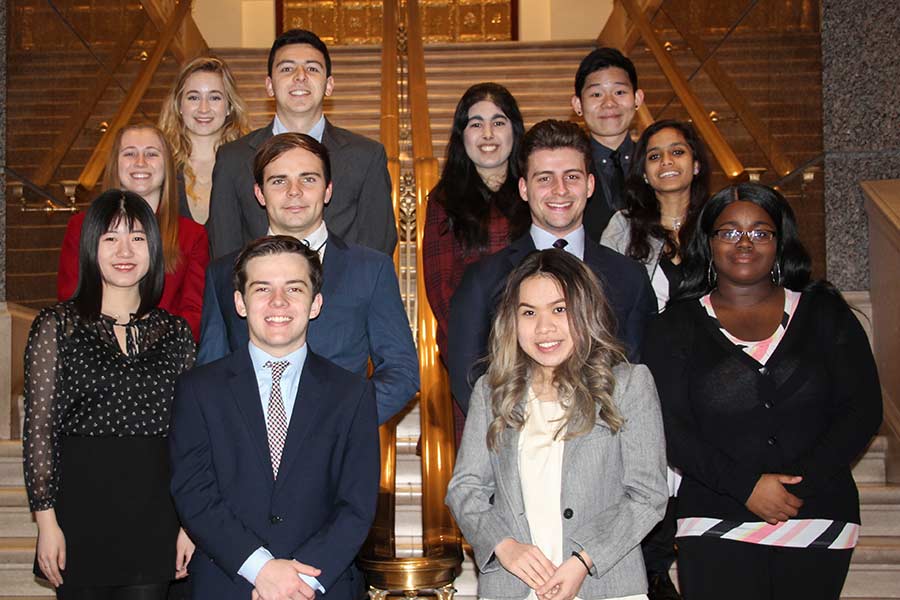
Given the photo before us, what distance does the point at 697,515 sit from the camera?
11.7ft

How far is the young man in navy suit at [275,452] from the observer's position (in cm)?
319

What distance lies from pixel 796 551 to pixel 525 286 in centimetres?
112

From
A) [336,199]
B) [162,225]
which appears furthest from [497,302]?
[162,225]

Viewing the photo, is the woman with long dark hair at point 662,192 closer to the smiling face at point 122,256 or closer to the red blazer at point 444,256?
the red blazer at point 444,256

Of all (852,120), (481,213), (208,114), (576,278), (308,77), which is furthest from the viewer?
(852,120)

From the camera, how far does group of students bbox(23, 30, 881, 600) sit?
10.5ft

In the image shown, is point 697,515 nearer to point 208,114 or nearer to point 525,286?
point 525,286

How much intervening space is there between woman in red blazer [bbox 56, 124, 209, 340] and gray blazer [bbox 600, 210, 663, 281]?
1585 millimetres

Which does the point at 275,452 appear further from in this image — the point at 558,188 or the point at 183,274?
the point at 183,274

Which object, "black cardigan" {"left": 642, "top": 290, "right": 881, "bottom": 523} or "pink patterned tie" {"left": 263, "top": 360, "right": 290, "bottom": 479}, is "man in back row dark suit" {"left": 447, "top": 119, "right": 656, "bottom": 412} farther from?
"pink patterned tie" {"left": 263, "top": 360, "right": 290, "bottom": 479}

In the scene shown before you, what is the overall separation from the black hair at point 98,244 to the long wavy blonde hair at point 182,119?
1452mm

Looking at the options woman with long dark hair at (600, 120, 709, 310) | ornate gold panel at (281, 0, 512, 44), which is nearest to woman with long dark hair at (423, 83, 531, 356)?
woman with long dark hair at (600, 120, 709, 310)

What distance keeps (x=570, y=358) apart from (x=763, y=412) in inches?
26.8

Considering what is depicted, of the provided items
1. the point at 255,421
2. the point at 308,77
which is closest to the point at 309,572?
the point at 255,421
